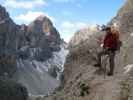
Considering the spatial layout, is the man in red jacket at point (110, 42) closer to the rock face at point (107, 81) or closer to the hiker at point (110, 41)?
the hiker at point (110, 41)

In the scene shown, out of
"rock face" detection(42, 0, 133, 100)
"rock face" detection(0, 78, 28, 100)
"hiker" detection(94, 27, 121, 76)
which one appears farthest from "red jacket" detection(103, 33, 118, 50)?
"rock face" detection(0, 78, 28, 100)

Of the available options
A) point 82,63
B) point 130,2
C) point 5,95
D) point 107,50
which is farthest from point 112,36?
point 5,95

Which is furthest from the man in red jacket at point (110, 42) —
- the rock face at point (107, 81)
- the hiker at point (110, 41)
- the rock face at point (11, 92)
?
the rock face at point (11, 92)

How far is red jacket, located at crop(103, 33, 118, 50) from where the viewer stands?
20.1 m

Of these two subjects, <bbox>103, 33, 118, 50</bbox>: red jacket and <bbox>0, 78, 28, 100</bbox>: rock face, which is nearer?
<bbox>103, 33, 118, 50</bbox>: red jacket

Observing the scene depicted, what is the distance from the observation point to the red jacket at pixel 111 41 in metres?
20.1

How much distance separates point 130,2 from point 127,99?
128 ft

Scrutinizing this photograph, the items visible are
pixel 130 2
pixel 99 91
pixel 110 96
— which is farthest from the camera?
pixel 130 2

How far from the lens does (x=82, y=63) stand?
124ft

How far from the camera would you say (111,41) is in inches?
794

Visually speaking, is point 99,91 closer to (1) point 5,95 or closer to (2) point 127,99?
(2) point 127,99

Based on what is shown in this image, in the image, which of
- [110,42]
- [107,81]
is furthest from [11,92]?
[110,42]

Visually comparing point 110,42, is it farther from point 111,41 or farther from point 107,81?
point 107,81

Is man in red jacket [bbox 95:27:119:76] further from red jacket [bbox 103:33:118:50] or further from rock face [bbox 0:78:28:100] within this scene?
rock face [bbox 0:78:28:100]
